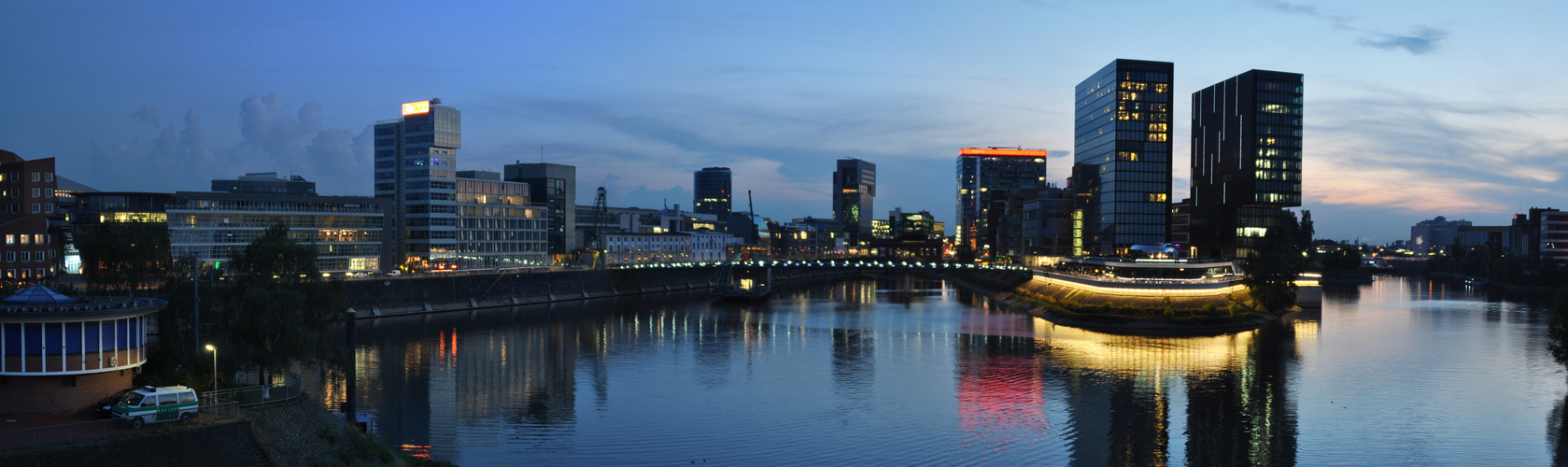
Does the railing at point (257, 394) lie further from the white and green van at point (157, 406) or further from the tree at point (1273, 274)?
the tree at point (1273, 274)

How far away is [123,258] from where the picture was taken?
1543 inches

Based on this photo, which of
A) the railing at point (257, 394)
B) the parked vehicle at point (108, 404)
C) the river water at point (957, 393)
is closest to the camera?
the parked vehicle at point (108, 404)

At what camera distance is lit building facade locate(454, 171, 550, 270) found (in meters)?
118

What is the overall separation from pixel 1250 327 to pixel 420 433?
68163mm

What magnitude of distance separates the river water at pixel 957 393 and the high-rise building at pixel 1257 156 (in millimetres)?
66926

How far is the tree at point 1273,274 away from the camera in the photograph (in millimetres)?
90188

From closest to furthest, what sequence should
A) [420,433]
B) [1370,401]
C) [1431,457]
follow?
1. [1431,457]
2. [420,433]
3. [1370,401]

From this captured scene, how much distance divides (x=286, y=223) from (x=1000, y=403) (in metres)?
72.4

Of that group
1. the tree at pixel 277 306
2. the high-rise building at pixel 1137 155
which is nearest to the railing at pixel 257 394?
the tree at pixel 277 306

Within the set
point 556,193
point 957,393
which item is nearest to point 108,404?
point 957,393

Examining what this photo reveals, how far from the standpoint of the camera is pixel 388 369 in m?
52.3

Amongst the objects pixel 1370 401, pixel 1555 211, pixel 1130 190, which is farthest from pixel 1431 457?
pixel 1555 211

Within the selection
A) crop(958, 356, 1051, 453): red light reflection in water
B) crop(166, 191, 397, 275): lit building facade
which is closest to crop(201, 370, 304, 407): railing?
crop(958, 356, 1051, 453): red light reflection in water

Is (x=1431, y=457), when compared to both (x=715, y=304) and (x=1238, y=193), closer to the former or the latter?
(x=715, y=304)
